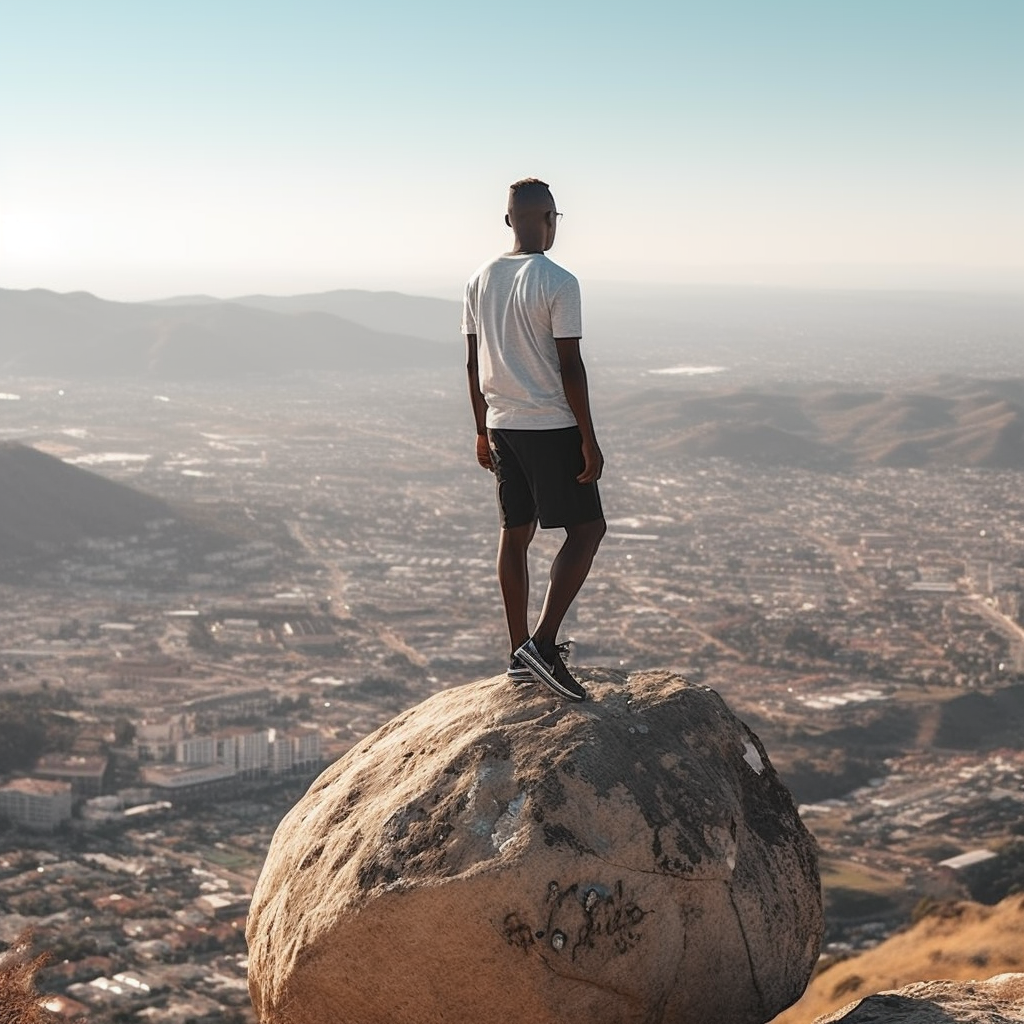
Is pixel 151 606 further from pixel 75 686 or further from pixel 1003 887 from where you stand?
pixel 1003 887

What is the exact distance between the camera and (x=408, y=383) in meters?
127

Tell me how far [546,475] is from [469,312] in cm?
66

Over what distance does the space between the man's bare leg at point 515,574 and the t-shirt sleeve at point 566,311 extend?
81 centimetres

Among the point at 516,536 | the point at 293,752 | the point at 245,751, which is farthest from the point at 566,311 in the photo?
A: the point at 245,751

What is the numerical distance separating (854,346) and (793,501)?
11247cm

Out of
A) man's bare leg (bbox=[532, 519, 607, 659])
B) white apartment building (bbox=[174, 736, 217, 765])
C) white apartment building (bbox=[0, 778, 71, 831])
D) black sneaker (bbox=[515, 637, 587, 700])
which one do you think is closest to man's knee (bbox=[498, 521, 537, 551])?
man's bare leg (bbox=[532, 519, 607, 659])

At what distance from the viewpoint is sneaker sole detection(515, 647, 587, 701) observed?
18.8 feet

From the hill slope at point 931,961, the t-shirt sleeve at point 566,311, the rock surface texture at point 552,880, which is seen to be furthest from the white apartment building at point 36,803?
the t-shirt sleeve at point 566,311

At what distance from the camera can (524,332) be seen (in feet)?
18.0

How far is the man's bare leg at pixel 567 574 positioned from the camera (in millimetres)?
5711

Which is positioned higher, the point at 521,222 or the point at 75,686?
the point at 521,222

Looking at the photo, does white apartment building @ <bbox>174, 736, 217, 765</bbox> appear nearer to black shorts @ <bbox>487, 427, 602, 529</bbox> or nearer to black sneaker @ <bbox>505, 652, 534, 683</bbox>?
black sneaker @ <bbox>505, 652, 534, 683</bbox>

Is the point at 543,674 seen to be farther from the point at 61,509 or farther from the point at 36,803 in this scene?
the point at 61,509

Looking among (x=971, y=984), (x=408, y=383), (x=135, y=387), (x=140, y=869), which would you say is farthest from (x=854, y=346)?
(x=971, y=984)
